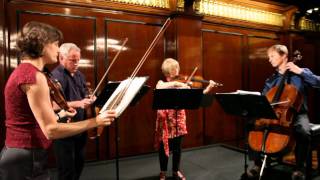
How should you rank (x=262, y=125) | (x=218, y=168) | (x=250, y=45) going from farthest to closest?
1. (x=250, y=45)
2. (x=218, y=168)
3. (x=262, y=125)

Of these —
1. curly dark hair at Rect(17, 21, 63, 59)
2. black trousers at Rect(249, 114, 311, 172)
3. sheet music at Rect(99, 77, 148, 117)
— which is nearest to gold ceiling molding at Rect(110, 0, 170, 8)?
black trousers at Rect(249, 114, 311, 172)

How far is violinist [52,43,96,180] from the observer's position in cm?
253

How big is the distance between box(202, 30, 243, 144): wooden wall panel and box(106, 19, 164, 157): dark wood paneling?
3.43 ft

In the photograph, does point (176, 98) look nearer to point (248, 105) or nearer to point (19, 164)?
point (248, 105)

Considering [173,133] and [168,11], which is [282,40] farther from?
[173,133]

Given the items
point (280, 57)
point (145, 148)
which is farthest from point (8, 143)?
point (145, 148)

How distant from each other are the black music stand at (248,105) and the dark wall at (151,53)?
1862mm

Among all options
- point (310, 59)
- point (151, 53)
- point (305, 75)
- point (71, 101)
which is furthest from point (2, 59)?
point (310, 59)

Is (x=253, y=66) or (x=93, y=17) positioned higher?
(x=93, y=17)

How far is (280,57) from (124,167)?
2.54 meters

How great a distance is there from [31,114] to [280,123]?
95.5 inches

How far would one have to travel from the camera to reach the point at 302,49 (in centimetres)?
644

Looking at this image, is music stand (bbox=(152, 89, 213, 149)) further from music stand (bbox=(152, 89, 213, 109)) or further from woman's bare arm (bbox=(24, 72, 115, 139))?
woman's bare arm (bbox=(24, 72, 115, 139))

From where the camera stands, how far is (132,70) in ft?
15.0
